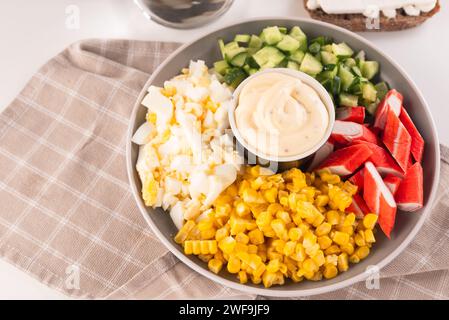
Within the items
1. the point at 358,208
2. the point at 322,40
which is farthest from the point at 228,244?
the point at 322,40

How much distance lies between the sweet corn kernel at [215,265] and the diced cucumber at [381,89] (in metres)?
1.00

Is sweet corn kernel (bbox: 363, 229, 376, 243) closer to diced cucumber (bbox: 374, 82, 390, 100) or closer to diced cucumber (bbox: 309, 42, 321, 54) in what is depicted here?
diced cucumber (bbox: 374, 82, 390, 100)

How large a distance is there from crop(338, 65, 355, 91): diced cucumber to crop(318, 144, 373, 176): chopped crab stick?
286 mm

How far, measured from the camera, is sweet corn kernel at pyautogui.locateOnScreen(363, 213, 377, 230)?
2098mm

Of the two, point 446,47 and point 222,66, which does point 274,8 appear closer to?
point 222,66

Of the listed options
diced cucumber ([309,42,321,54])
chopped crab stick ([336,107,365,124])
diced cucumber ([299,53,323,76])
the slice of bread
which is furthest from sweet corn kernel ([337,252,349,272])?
the slice of bread

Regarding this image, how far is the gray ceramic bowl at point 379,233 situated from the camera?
84.4 inches

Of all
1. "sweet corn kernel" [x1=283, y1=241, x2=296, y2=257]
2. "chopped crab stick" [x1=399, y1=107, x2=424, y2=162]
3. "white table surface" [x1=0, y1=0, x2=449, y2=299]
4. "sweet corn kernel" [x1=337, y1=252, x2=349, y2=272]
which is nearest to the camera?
"sweet corn kernel" [x1=283, y1=241, x2=296, y2=257]

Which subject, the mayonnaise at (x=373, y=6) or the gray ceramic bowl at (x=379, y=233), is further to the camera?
the mayonnaise at (x=373, y=6)

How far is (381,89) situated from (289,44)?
45 centimetres

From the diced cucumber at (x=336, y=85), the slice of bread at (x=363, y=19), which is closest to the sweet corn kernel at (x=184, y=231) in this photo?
the diced cucumber at (x=336, y=85)

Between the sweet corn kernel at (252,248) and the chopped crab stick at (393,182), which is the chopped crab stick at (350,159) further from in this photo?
the sweet corn kernel at (252,248)

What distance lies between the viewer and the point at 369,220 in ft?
6.90

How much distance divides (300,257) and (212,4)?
1362 mm
